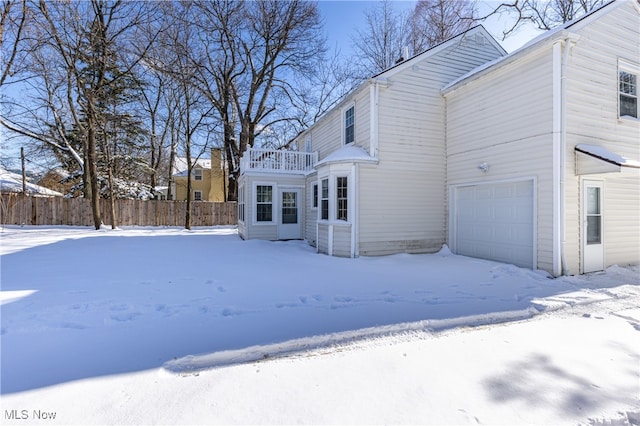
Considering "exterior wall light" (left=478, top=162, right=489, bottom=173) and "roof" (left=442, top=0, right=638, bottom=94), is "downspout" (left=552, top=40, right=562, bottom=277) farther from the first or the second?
"exterior wall light" (left=478, top=162, right=489, bottom=173)

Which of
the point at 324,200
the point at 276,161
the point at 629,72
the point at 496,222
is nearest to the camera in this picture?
the point at 629,72

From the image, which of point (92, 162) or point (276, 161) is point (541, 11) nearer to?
point (276, 161)

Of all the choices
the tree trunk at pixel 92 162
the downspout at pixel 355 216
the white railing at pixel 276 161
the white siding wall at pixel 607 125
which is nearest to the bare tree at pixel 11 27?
the tree trunk at pixel 92 162

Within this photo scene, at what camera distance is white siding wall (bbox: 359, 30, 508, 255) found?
8.92m

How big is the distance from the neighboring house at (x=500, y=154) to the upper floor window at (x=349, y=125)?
3 centimetres

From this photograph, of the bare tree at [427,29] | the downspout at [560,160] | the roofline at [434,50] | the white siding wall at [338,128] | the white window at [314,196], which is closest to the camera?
the downspout at [560,160]

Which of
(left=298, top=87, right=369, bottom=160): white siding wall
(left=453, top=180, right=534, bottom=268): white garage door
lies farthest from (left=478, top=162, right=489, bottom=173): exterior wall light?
(left=298, top=87, right=369, bottom=160): white siding wall

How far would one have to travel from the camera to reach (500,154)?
776 centimetres

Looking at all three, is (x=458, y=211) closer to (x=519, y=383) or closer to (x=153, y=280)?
(x=519, y=383)

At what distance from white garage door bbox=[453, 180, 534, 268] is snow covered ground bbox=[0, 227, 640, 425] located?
1393 mm

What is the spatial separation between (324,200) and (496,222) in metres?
4.94

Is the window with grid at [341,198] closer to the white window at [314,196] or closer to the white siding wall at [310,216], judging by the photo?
the white siding wall at [310,216]

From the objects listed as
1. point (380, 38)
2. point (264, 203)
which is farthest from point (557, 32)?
point (380, 38)

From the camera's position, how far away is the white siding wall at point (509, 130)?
6.69 metres
